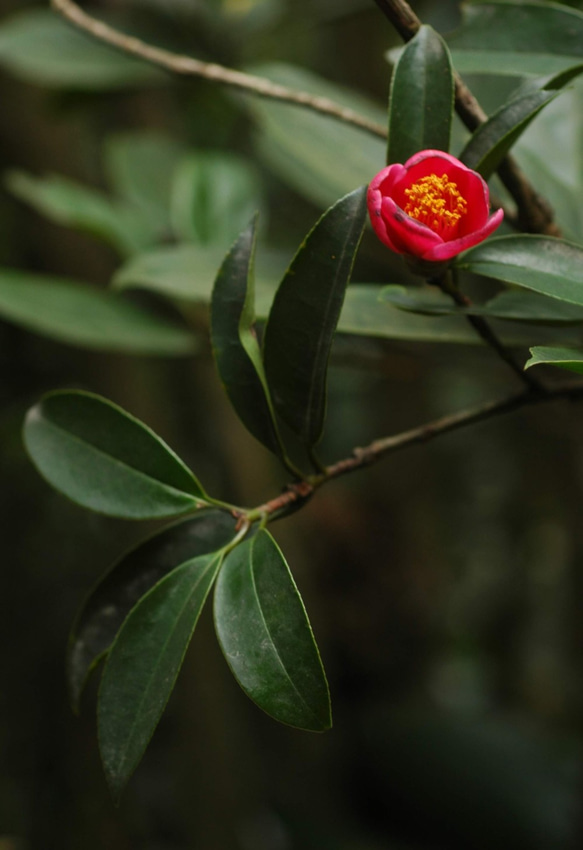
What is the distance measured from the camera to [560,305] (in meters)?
0.53

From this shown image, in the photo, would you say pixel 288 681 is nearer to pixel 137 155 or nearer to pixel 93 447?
pixel 93 447

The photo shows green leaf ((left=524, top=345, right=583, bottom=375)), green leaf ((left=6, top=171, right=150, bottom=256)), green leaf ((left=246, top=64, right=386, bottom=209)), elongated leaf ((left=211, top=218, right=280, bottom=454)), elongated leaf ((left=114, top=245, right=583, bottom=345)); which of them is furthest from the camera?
green leaf ((left=6, top=171, right=150, bottom=256))

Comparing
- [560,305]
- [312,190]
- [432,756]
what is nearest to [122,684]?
[560,305]

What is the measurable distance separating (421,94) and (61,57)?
0.97 m

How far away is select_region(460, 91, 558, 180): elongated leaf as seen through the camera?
1.42ft

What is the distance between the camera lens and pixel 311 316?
458 millimetres

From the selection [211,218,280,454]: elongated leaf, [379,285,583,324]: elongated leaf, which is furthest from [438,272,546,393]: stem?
[211,218,280,454]: elongated leaf

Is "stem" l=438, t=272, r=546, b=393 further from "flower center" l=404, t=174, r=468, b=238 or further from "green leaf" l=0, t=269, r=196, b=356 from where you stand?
"green leaf" l=0, t=269, r=196, b=356

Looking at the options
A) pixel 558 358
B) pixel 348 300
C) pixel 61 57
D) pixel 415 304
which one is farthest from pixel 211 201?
pixel 558 358

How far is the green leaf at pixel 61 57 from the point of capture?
1178 mm

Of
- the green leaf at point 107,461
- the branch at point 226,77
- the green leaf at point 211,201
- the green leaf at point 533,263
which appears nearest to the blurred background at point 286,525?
the green leaf at point 211,201

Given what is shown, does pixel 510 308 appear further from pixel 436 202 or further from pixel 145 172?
pixel 145 172

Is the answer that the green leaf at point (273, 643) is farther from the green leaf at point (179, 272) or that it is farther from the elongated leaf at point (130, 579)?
the green leaf at point (179, 272)

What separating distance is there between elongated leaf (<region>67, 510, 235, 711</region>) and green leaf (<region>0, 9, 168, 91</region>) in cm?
92
